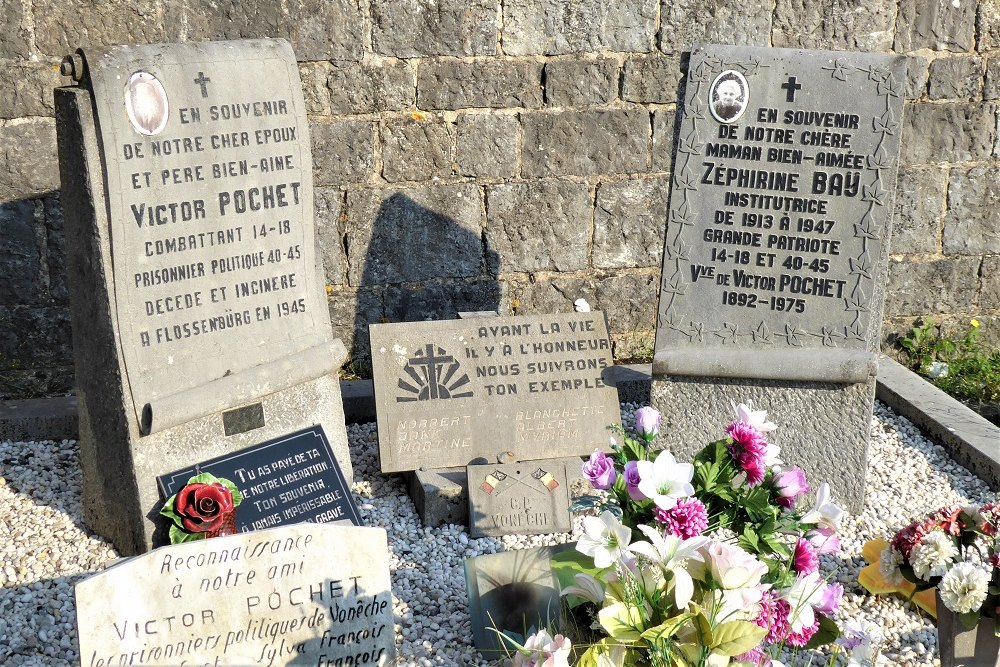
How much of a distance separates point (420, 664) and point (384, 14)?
3.19m

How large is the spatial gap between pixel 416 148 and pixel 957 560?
3244mm

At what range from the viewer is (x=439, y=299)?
544 centimetres

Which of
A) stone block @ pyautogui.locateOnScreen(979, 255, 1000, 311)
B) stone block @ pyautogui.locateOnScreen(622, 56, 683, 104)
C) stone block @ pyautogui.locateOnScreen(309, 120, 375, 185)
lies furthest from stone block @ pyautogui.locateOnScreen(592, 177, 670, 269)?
stone block @ pyautogui.locateOnScreen(979, 255, 1000, 311)

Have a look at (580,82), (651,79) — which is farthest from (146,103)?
(651,79)

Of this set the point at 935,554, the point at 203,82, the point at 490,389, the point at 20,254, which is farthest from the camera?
the point at 20,254

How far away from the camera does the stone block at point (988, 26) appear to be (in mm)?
5426

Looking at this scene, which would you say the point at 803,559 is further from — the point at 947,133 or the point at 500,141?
the point at 947,133

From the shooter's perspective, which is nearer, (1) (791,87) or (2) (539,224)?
(1) (791,87)

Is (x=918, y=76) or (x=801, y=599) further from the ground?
(x=918, y=76)

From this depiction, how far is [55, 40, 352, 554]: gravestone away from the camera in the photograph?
135 inches

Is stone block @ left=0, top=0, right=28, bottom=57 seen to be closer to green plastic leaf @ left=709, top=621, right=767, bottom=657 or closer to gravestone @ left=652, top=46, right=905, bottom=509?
gravestone @ left=652, top=46, right=905, bottom=509

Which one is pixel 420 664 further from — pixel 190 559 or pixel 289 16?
pixel 289 16

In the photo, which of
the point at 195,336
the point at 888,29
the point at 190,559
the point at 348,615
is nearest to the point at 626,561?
the point at 348,615

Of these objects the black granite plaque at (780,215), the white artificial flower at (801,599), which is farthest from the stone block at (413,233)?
the white artificial flower at (801,599)
